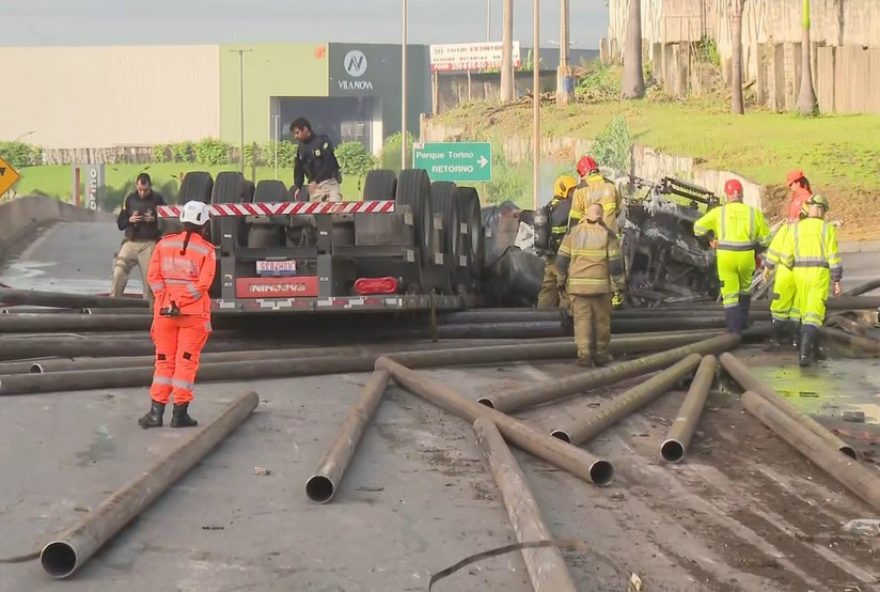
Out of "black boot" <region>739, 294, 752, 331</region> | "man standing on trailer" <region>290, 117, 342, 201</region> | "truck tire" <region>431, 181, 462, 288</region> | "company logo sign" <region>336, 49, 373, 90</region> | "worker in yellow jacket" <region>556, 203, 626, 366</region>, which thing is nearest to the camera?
"worker in yellow jacket" <region>556, 203, 626, 366</region>

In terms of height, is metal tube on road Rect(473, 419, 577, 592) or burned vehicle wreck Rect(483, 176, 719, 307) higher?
burned vehicle wreck Rect(483, 176, 719, 307)

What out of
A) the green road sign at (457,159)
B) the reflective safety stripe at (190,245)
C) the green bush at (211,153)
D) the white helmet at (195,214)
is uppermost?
the green bush at (211,153)

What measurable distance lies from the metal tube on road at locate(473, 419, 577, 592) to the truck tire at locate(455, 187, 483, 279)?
728 cm

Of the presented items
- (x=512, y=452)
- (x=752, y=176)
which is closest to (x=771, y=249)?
(x=512, y=452)

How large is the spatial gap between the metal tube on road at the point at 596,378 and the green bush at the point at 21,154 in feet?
317

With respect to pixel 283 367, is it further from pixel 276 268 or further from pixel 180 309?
pixel 180 309

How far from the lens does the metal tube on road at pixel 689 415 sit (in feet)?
29.7

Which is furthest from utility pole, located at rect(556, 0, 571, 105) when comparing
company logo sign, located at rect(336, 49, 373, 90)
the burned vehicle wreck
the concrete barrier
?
company logo sign, located at rect(336, 49, 373, 90)

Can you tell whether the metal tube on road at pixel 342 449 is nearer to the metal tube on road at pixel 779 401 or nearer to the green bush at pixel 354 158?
the metal tube on road at pixel 779 401

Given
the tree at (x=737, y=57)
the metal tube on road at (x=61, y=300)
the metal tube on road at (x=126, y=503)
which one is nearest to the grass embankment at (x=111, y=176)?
the tree at (x=737, y=57)

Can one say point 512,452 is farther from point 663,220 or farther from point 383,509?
point 663,220

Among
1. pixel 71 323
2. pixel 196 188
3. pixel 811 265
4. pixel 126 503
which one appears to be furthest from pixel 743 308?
pixel 126 503

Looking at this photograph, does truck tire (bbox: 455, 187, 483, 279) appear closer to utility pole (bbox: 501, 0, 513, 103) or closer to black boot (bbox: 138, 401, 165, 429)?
black boot (bbox: 138, 401, 165, 429)

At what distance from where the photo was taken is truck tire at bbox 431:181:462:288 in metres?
15.5
